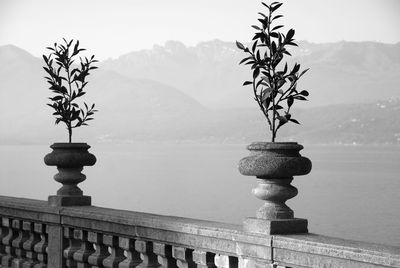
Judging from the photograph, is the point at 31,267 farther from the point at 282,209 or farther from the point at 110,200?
the point at 110,200

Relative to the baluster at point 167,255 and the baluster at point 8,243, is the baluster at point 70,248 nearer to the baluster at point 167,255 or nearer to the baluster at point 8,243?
the baluster at point 8,243

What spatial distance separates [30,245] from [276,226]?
11.7 feet

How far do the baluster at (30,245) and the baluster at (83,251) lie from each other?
92cm

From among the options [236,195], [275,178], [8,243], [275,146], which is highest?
[275,146]

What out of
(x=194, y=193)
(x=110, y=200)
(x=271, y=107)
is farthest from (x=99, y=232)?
(x=194, y=193)

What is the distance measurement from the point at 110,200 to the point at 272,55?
96.6m

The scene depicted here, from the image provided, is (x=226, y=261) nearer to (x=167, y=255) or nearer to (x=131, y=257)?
(x=167, y=255)

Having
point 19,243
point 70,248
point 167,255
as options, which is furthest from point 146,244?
point 19,243

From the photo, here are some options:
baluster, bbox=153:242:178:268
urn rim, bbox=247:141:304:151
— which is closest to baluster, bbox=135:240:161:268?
baluster, bbox=153:242:178:268

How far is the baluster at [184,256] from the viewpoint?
19.3 ft

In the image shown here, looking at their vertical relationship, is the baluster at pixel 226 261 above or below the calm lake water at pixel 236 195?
above

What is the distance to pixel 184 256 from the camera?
19.3 ft

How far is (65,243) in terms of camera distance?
24.1ft

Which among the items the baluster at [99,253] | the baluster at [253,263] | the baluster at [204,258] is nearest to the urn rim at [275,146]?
the baluster at [253,263]
